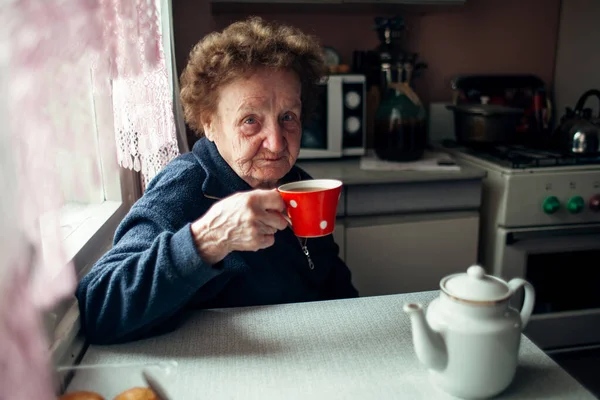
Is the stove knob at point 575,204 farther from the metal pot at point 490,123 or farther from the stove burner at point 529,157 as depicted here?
the metal pot at point 490,123

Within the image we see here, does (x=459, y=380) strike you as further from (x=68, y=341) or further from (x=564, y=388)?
(x=68, y=341)

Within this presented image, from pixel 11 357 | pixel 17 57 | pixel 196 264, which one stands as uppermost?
pixel 17 57

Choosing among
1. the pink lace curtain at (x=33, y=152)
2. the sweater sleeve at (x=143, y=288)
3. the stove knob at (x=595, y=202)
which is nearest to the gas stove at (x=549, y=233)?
the stove knob at (x=595, y=202)

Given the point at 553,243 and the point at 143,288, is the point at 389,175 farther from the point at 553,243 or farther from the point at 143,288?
the point at 143,288

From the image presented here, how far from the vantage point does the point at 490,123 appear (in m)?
2.08

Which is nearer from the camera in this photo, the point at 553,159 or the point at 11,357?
the point at 11,357

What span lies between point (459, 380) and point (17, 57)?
0.59 meters

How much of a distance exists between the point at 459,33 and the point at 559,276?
1.25m

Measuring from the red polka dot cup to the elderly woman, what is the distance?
2cm

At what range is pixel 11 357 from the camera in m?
0.31

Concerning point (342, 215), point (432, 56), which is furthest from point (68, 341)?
point (432, 56)

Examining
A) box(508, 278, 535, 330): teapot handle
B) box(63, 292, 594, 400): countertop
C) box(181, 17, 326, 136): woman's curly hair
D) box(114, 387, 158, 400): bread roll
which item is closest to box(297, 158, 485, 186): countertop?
box(181, 17, 326, 136): woman's curly hair

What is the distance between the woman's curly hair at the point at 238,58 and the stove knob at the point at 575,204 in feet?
3.88

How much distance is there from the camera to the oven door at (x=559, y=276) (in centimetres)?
190
